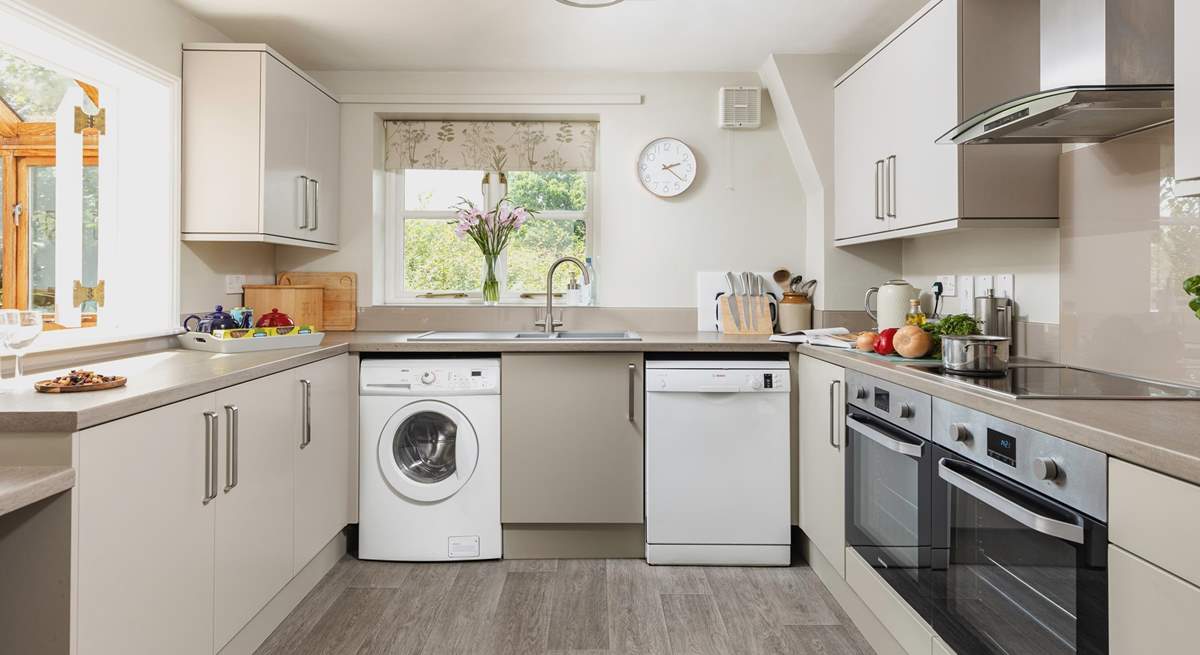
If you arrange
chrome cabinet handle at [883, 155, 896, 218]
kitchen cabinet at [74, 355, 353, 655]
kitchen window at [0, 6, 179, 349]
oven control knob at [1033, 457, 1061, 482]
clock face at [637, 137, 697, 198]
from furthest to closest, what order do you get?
clock face at [637, 137, 697, 198]
chrome cabinet handle at [883, 155, 896, 218]
kitchen window at [0, 6, 179, 349]
kitchen cabinet at [74, 355, 353, 655]
oven control knob at [1033, 457, 1061, 482]

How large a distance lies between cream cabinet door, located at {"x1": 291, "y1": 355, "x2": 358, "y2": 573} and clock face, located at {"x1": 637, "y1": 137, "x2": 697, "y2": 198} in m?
1.75

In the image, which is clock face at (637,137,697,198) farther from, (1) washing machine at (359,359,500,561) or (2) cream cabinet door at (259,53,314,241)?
(2) cream cabinet door at (259,53,314,241)

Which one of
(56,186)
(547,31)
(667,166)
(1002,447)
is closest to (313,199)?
(56,186)

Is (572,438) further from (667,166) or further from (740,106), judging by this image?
(740,106)

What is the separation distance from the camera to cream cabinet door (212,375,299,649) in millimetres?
1933

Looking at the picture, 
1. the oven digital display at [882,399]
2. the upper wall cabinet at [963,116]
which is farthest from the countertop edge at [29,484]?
the upper wall cabinet at [963,116]

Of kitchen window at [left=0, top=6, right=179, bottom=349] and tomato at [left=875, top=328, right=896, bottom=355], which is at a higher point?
kitchen window at [left=0, top=6, right=179, bottom=349]

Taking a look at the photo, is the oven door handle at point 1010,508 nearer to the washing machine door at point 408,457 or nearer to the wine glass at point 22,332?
the washing machine door at point 408,457

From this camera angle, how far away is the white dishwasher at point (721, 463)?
286 cm

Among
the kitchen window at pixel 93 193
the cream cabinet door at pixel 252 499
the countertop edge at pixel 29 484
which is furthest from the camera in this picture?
the kitchen window at pixel 93 193

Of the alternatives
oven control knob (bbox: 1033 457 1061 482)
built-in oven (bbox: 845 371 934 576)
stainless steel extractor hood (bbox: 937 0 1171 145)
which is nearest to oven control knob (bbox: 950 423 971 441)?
built-in oven (bbox: 845 371 934 576)

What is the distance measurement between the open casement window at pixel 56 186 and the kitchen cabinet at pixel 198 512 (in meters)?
0.92

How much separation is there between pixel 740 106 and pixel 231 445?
9.03 feet

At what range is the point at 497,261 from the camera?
12.1 ft
